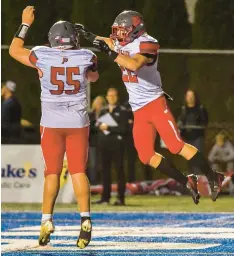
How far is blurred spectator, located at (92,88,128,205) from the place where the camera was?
9.59 metres

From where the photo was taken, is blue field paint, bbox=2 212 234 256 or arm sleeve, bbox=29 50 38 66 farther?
blue field paint, bbox=2 212 234 256

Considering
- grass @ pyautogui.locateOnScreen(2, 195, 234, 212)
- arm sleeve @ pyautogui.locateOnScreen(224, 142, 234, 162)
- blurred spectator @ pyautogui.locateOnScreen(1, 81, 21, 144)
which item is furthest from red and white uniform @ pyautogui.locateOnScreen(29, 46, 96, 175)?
arm sleeve @ pyautogui.locateOnScreen(224, 142, 234, 162)

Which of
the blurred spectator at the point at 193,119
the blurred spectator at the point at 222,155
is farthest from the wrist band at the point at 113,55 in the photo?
the blurred spectator at the point at 222,155

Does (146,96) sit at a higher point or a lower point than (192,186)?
higher

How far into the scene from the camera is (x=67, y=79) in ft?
21.2

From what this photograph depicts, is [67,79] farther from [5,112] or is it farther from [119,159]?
[119,159]

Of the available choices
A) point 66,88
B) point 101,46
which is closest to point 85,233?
point 66,88

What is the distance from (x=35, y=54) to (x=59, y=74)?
7.7 inches

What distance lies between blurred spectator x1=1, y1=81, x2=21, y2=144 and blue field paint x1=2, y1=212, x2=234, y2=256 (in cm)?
Result: 96

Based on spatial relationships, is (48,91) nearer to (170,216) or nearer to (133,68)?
(133,68)

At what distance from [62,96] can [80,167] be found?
0.44 m

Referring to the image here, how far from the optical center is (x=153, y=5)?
9.23 meters

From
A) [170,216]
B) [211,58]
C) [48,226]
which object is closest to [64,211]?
[170,216]

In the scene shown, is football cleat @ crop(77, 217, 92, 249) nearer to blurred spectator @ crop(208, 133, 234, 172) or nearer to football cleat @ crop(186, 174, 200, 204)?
football cleat @ crop(186, 174, 200, 204)
